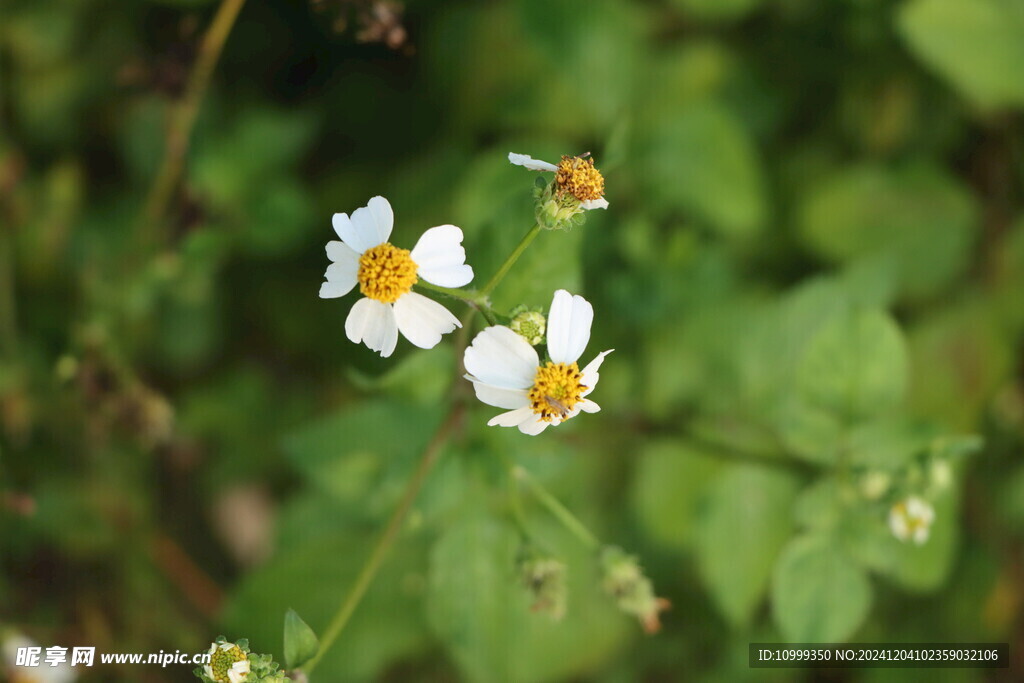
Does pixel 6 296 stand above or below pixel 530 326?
above

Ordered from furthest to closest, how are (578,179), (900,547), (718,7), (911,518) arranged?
(718,7), (900,547), (911,518), (578,179)

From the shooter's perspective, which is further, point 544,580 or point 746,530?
point 746,530

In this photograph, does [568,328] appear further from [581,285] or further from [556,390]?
[581,285]

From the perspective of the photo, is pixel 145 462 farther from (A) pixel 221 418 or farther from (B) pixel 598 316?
(B) pixel 598 316

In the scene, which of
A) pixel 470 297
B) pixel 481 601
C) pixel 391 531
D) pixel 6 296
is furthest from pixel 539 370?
pixel 6 296

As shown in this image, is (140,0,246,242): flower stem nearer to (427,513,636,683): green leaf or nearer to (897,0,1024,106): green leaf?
(427,513,636,683): green leaf

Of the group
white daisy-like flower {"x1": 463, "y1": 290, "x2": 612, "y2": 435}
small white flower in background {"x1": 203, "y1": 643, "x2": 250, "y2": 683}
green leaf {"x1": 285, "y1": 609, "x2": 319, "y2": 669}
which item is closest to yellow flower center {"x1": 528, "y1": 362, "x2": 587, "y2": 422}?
white daisy-like flower {"x1": 463, "y1": 290, "x2": 612, "y2": 435}
